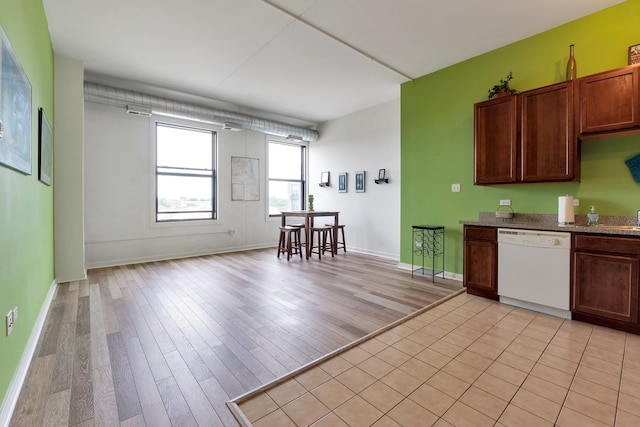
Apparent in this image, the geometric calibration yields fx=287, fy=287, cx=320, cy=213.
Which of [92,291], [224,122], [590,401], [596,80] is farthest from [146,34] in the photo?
[590,401]

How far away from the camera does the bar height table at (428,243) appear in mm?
4238

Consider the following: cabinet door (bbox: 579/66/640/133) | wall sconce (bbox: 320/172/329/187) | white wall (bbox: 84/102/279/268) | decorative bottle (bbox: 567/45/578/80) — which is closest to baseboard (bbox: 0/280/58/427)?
white wall (bbox: 84/102/279/268)

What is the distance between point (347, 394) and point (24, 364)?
2.13 m

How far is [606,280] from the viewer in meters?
2.54

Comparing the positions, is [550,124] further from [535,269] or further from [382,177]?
[382,177]

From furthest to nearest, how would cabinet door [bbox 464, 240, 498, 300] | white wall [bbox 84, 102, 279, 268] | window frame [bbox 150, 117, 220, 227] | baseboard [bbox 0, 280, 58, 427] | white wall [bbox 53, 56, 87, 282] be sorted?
window frame [bbox 150, 117, 220, 227] < white wall [bbox 84, 102, 279, 268] < white wall [bbox 53, 56, 87, 282] < cabinet door [bbox 464, 240, 498, 300] < baseboard [bbox 0, 280, 58, 427]

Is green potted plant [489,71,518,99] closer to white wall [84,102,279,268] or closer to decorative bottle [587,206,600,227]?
decorative bottle [587,206,600,227]

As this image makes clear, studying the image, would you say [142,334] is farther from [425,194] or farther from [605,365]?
[425,194]

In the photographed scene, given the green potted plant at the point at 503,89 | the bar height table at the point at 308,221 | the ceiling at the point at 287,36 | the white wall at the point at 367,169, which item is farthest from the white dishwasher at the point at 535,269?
the bar height table at the point at 308,221

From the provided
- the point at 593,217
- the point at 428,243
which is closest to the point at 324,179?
the point at 428,243

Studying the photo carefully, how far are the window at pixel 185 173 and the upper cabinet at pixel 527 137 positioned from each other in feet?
16.6

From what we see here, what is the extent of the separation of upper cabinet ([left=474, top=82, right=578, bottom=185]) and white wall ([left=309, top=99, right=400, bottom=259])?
6.72ft

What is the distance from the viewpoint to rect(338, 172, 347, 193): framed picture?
661 cm

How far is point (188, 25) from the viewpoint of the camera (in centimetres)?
321
